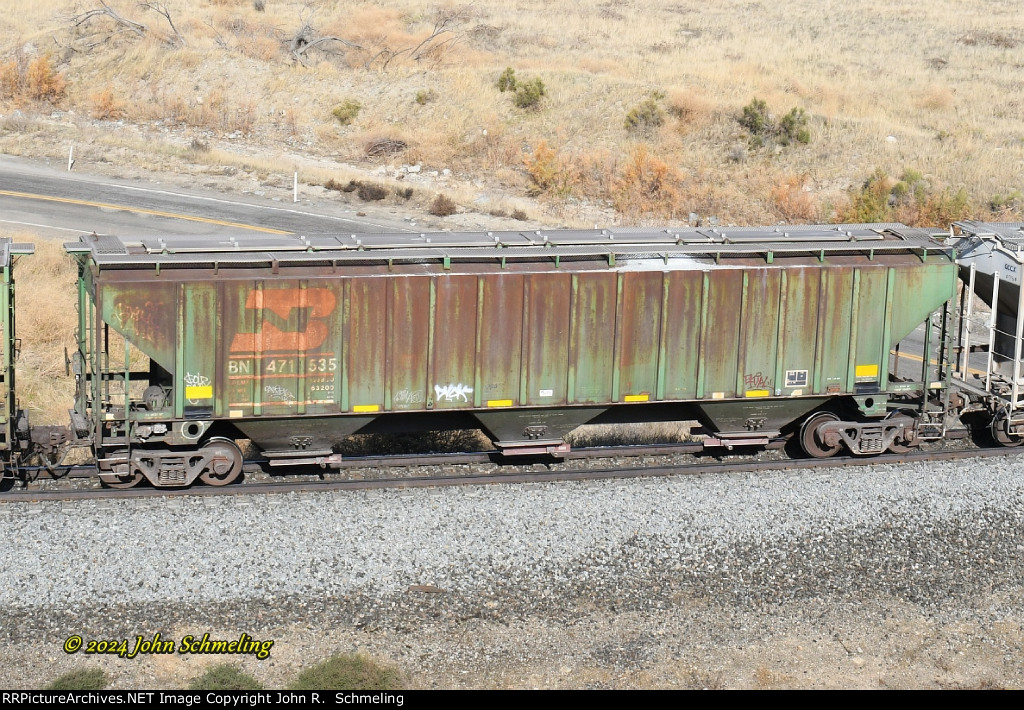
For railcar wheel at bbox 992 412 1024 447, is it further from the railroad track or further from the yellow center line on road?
the yellow center line on road

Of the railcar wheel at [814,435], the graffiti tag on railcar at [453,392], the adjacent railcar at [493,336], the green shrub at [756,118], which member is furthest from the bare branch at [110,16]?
the railcar wheel at [814,435]

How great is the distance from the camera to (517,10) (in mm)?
60312

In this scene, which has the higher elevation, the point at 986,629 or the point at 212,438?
the point at 212,438

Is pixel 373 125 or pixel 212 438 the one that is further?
pixel 373 125

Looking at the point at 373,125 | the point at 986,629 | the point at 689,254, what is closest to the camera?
the point at 986,629

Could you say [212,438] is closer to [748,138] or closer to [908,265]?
[908,265]

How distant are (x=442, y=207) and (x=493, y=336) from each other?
1974cm

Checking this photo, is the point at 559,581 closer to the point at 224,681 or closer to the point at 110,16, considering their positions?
the point at 224,681

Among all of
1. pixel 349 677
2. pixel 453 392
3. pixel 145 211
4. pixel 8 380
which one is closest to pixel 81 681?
pixel 349 677

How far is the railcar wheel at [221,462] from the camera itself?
49.6ft

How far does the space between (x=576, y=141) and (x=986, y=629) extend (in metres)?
31.0

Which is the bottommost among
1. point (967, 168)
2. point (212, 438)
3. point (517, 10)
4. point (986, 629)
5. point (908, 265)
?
point (986, 629)

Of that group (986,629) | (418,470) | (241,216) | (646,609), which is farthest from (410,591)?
(241,216)

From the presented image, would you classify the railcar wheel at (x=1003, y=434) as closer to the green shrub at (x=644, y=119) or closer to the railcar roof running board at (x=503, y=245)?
the railcar roof running board at (x=503, y=245)
